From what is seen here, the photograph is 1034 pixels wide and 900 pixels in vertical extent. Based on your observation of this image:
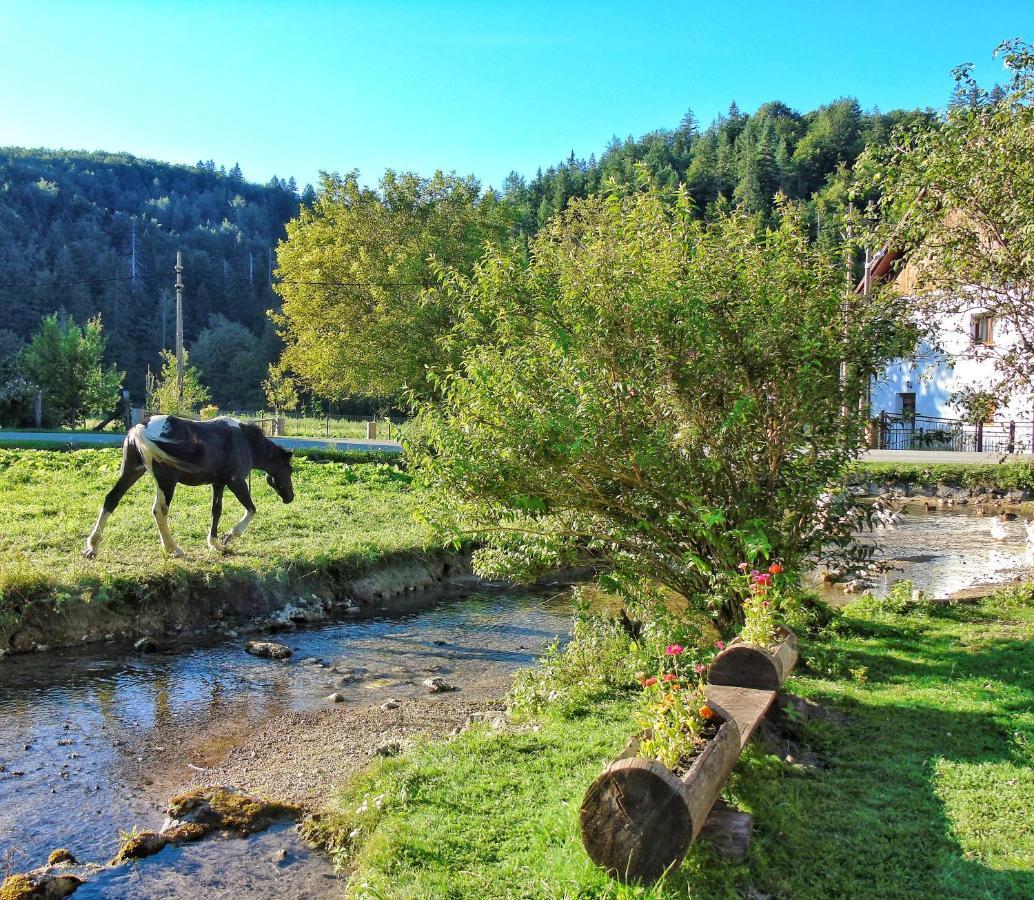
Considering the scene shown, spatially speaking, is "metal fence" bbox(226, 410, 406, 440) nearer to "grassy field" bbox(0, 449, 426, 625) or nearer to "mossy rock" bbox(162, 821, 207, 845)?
"grassy field" bbox(0, 449, 426, 625)

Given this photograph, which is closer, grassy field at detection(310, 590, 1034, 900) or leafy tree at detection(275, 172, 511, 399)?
grassy field at detection(310, 590, 1034, 900)

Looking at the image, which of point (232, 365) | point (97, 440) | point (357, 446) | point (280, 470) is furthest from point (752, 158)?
point (280, 470)

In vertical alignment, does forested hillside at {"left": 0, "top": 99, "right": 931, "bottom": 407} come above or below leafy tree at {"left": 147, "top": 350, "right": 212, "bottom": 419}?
above

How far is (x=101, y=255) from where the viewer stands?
111 m

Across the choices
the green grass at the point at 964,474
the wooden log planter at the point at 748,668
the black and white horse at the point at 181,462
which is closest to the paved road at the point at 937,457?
the green grass at the point at 964,474

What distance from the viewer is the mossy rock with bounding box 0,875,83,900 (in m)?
5.52

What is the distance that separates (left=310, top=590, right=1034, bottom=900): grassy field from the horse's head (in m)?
9.75

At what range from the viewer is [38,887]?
5609 mm

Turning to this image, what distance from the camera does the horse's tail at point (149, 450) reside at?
1435cm

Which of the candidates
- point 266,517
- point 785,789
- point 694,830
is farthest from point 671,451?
point 266,517

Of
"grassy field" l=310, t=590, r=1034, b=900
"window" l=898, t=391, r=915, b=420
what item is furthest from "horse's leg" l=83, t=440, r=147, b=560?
"window" l=898, t=391, r=915, b=420

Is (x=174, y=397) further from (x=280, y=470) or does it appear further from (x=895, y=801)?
(x=895, y=801)

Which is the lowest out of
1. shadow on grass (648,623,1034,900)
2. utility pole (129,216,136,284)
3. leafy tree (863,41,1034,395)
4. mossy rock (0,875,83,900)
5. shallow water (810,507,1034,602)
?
mossy rock (0,875,83,900)

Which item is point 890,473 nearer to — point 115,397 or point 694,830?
point 694,830
